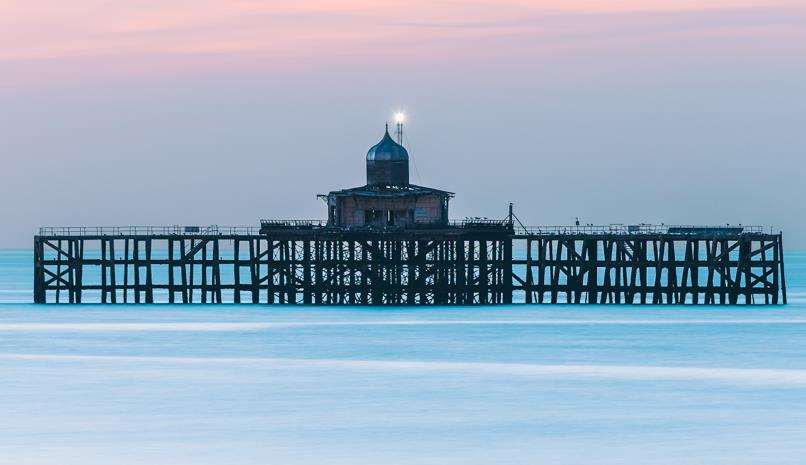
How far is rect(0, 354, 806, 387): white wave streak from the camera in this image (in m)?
58.7

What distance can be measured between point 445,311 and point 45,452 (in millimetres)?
46602

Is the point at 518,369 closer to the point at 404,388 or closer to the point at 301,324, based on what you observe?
the point at 404,388

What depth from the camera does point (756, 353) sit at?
67250mm

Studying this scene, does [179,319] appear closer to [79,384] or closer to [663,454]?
[79,384]

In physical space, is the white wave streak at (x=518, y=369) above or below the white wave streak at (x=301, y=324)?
below

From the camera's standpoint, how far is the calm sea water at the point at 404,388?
141ft

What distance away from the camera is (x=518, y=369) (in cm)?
6131

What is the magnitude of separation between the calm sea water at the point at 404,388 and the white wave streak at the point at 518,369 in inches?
5.3
